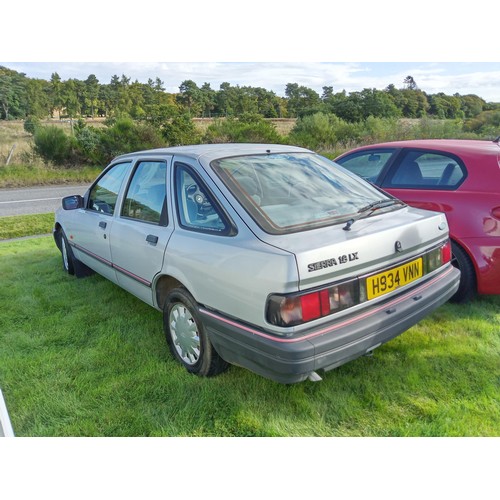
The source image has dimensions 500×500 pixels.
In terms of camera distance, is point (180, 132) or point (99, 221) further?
point (180, 132)

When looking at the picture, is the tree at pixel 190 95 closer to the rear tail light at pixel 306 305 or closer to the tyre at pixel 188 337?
the tyre at pixel 188 337

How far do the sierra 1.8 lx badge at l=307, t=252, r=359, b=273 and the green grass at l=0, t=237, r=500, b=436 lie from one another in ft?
3.04

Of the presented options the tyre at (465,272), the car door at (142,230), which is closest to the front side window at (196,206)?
the car door at (142,230)

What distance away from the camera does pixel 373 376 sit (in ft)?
9.30

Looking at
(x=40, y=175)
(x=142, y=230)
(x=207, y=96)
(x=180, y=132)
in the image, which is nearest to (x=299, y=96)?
(x=207, y=96)

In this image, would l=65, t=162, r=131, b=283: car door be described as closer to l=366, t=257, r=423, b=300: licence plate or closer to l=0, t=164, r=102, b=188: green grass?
l=366, t=257, r=423, b=300: licence plate

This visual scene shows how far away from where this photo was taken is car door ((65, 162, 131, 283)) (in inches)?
153

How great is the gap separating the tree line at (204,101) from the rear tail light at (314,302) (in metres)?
18.7

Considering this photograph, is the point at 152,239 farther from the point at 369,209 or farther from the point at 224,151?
the point at 369,209

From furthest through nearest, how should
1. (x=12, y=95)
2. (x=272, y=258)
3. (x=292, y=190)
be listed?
(x=12, y=95) → (x=292, y=190) → (x=272, y=258)

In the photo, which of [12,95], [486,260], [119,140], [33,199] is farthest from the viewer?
[12,95]

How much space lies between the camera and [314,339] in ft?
7.13

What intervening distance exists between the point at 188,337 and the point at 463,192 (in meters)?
2.73

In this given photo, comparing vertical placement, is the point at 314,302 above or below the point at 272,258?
below
